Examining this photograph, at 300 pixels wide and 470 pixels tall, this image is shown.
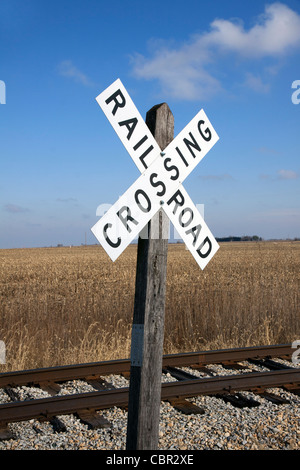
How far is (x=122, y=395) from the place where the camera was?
16.7 ft

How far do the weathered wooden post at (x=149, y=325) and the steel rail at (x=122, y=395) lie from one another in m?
1.82

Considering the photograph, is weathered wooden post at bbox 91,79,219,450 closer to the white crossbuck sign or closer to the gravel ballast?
the white crossbuck sign

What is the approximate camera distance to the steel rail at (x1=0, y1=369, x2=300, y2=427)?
461 centimetres

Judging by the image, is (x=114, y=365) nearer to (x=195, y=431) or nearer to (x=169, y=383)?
(x=169, y=383)

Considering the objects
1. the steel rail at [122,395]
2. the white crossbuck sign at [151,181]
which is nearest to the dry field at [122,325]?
the steel rail at [122,395]

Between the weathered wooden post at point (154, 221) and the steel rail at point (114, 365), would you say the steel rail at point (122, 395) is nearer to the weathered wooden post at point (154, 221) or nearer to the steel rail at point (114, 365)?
the steel rail at point (114, 365)

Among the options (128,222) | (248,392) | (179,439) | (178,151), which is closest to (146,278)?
(128,222)

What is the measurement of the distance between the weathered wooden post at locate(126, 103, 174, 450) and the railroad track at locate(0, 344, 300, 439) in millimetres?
1515

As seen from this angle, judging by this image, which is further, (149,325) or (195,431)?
(195,431)

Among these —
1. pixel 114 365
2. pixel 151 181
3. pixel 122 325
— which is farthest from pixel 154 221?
pixel 122 325

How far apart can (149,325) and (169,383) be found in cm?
→ 274

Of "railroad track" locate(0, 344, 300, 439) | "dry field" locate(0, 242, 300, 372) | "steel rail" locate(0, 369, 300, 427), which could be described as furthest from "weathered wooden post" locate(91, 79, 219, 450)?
"dry field" locate(0, 242, 300, 372)

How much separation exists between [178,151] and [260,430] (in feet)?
9.65
